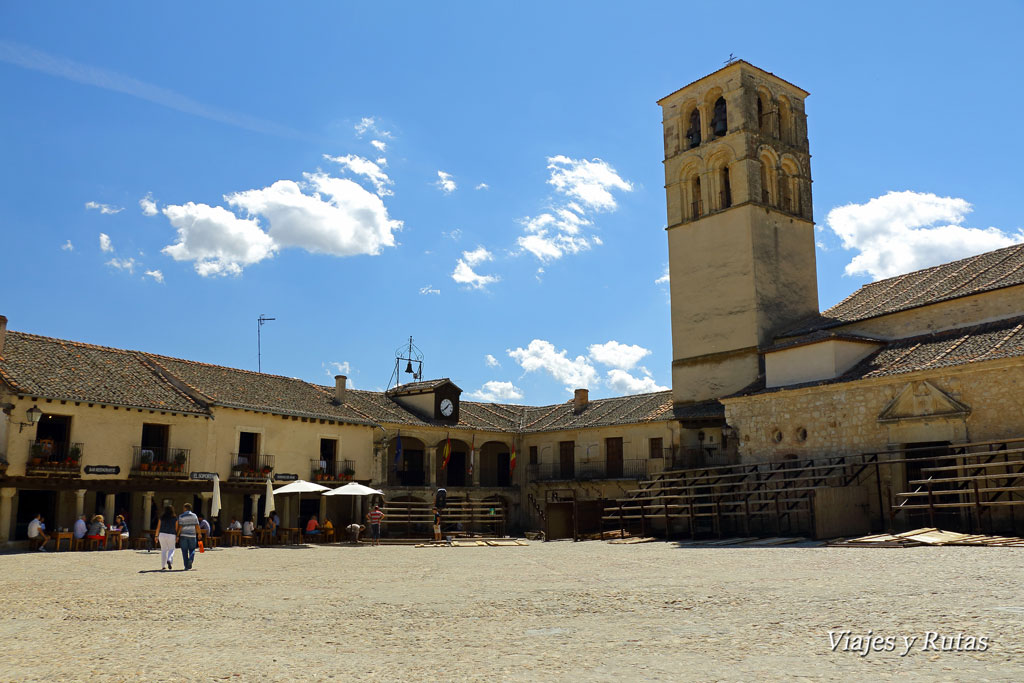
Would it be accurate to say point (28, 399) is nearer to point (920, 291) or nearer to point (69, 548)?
point (69, 548)

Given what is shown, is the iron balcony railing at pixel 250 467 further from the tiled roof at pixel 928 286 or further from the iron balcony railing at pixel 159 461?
the tiled roof at pixel 928 286

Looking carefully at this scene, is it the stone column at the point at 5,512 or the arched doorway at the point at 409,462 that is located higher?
the arched doorway at the point at 409,462

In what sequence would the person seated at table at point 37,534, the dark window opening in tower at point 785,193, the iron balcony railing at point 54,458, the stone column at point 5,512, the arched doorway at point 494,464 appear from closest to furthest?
the person seated at table at point 37,534, the stone column at point 5,512, the iron balcony railing at point 54,458, the dark window opening in tower at point 785,193, the arched doorway at point 494,464

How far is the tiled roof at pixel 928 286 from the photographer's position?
22219mm

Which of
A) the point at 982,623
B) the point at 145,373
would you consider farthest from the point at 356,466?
the point at 982,623

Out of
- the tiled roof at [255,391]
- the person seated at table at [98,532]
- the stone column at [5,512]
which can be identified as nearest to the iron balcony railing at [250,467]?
the tiled roof at [255,391]

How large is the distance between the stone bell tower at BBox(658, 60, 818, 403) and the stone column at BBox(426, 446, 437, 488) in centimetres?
1066

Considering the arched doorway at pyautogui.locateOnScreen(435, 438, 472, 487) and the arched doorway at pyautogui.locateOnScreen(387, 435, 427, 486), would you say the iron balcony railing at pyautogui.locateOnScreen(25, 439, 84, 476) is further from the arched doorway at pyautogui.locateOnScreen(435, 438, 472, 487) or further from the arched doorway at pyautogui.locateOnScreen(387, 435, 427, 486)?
the arched doorway at pyautogui.locateOnScreen(435, 438, 472, 487)

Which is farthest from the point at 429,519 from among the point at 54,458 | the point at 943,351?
the point at 943,351

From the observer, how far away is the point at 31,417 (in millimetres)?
21844

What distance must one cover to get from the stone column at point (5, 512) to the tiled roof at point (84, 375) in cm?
259

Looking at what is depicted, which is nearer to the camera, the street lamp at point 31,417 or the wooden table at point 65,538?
the wooden table at point 65,538

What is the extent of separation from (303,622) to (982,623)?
527 centimetres

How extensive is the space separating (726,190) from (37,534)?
906 inches
